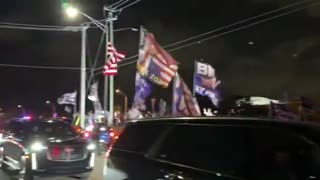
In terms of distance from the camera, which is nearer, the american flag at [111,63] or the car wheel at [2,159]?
the car wheel at [2,159]

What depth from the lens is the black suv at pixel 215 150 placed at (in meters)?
4.83

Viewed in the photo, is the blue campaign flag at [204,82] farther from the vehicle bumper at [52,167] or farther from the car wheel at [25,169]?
the car wheel at [25,169]

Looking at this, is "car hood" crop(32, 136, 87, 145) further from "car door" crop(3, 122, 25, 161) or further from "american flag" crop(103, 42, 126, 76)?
"american flag" crop(103, 42, 126, 76)

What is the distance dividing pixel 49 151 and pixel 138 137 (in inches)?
271

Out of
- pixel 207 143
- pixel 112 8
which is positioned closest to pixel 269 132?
pixel 207 143

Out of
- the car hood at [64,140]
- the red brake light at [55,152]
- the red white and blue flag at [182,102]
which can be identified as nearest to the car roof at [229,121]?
the red brake light at [55,152]

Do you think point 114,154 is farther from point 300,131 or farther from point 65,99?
point 65,99

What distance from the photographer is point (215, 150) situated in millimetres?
5703

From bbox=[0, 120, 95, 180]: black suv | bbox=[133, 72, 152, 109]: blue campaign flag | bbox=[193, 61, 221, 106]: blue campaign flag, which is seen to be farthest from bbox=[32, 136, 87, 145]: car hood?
bbox=[193, 61, 221, 106]: blue campaign flag

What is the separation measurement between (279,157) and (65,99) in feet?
150

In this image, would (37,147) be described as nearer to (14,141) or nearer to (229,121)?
(14,141)

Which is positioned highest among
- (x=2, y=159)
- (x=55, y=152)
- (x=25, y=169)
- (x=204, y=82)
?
(x=204, y=82)

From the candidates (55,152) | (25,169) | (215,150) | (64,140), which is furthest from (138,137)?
(64,140)

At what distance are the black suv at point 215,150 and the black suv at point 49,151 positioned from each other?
A: 20.6 ft
